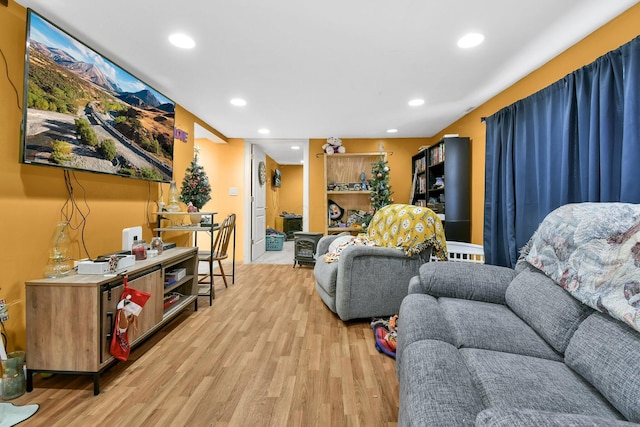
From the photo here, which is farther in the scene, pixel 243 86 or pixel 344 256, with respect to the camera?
pixel 243 86

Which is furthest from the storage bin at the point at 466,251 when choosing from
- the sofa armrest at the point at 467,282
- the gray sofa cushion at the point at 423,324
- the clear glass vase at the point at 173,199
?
the clear glass vase at the point at 173,199

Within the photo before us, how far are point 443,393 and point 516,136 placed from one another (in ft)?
8.47

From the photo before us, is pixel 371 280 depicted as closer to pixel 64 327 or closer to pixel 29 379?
pixel 64 327

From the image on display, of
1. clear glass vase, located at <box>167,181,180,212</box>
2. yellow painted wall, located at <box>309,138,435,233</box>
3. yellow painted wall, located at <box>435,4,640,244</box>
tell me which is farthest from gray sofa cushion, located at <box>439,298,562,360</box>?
yellow painted wall, located at <box>309,138,435,233</box>

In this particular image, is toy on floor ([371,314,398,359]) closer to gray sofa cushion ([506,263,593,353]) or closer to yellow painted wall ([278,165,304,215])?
gray sofa cushion ([506,263,593,353])

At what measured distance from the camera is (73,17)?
73.1 inches

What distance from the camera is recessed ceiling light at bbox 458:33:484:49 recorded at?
1988 mm

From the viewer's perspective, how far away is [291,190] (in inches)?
350

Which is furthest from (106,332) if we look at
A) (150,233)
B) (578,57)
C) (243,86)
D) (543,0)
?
(578,57)

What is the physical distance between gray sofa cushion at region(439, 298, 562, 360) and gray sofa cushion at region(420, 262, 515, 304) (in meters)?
0.13

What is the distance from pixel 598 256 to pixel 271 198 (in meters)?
7.11

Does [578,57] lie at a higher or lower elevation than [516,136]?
higher

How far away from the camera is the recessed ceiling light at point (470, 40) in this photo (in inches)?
78.3

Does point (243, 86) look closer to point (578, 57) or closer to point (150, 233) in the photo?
point (150, 233)
